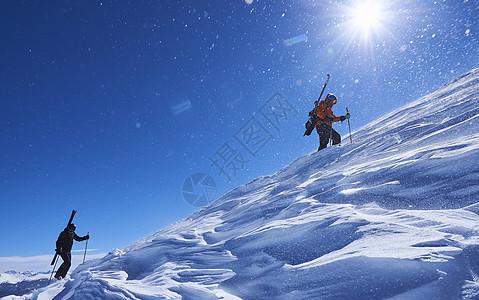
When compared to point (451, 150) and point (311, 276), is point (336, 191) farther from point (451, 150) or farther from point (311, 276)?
point (311, 276)

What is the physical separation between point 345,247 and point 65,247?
345 inches

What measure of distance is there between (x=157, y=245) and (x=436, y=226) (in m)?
3.87

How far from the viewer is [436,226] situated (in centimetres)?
229

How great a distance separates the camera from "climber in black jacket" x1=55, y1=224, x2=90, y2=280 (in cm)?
756

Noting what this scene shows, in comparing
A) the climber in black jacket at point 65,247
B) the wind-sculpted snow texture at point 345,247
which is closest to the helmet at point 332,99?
the wind-sculpted snow texture at point 345,247

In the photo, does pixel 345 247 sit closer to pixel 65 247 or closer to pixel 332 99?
pixel 65 247

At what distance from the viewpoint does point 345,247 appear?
2.38 meters

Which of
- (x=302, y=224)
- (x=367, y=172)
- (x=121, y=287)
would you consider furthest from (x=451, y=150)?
(x=121, y=287)

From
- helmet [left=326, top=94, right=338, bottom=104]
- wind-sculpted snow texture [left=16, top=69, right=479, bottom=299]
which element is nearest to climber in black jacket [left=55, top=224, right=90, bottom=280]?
wind-sculpted snow texture [left=16, top=69, right=479, bottom=299]

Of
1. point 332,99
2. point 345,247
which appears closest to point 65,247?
point 345,247

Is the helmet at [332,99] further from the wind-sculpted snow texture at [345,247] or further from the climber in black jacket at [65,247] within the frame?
the climber in black jacket at [65,247]

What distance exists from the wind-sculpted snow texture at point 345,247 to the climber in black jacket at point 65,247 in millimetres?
5201

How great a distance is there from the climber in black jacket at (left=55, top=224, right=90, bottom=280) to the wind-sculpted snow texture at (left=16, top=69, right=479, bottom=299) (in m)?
5.20

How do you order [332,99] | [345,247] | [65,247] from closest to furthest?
[345,247], [65,247], [332,99]
